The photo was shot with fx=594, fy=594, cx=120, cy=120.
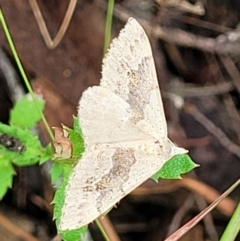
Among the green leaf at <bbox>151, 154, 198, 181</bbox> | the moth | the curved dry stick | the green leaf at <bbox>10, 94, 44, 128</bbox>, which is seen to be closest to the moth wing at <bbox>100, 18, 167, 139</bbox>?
the moth

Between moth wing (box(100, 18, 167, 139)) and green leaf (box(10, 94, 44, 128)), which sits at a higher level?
moth wing (box(100, 18, 167, 139))

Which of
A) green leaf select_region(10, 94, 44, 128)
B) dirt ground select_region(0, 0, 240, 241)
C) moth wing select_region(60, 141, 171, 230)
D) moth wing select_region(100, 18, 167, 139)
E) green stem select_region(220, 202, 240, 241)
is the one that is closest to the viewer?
moth wing select_region(60, 141, 171, 230)

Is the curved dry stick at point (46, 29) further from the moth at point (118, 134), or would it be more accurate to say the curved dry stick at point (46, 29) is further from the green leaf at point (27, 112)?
the moth at point (118, 134)

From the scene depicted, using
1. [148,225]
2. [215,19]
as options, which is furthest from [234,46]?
[148,225]

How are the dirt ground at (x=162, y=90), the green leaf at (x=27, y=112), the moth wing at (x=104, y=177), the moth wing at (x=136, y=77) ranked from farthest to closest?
1. the dirt ground at (x=162, y=90)
2. the green leaf at (x=27, y=112)
3. the moth wing at (x=136, y=77)
4. the moth wing at (x=104, y=177)

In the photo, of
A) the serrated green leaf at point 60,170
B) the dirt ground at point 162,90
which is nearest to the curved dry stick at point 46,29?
the dirt ground at point 162,90

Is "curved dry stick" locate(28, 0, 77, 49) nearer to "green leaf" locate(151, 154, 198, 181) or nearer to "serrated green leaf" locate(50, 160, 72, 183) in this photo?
"serrated green leaf" locate(50, 160, 72, 183)
